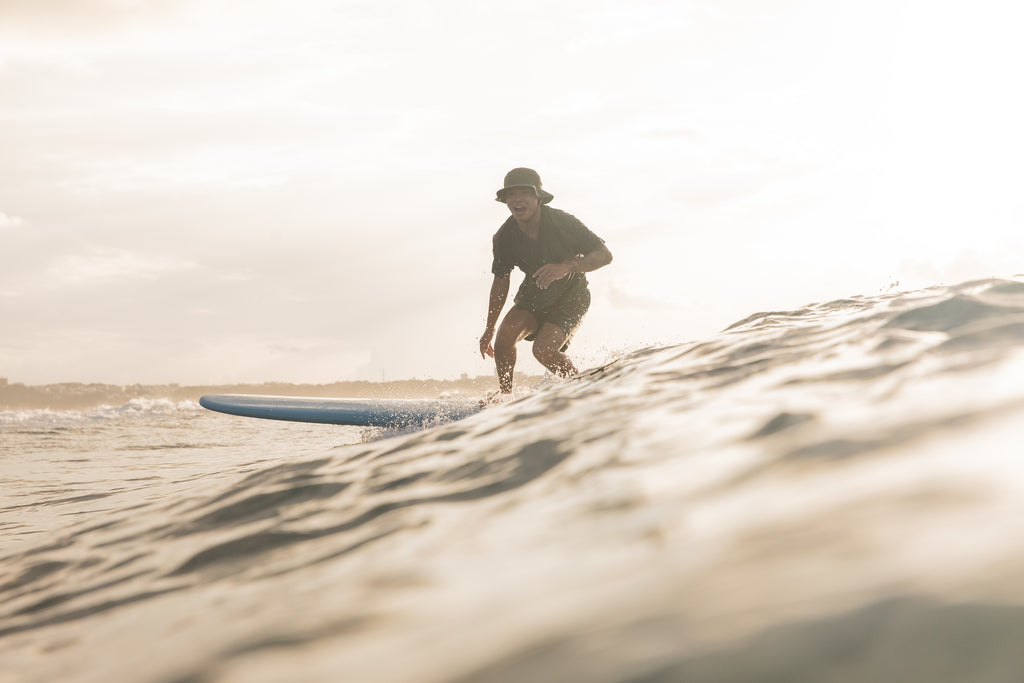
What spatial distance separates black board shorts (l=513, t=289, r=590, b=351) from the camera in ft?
→ 16.6

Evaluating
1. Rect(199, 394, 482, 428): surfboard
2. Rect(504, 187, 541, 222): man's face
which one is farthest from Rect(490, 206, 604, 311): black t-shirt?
Rect(199, 394, 482, 428): surfboard

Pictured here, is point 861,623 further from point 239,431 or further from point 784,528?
point 239,431

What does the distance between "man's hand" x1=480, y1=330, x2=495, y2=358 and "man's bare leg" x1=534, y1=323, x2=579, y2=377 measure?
30 centimetres

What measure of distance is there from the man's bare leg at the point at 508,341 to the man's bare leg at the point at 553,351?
137 millimetres

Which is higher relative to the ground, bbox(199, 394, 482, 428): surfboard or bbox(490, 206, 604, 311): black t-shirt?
bbox(490, 206, 604, 311): black t-shirt

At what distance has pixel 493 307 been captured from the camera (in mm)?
5125

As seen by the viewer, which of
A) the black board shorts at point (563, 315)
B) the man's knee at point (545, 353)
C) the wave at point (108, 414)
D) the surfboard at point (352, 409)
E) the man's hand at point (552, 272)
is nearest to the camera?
the man's hand at point (552, 272)

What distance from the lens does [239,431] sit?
32.9 ft

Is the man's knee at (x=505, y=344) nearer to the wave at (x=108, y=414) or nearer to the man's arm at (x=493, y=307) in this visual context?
the man's arm at (x=493, y=307)

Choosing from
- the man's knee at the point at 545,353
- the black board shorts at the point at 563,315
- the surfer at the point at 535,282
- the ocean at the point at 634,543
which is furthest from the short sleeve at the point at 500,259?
the ocean at the point at 634,543

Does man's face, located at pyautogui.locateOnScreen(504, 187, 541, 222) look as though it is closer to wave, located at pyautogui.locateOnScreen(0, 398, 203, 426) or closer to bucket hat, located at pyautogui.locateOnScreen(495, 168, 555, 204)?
bucket hat, located at pyautogui.locateOnScreen(495, 168, 555, 204)

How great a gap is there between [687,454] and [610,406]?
0.53m

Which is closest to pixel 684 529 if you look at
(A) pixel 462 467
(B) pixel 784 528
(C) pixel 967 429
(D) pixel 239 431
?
(B) pixel 784 528

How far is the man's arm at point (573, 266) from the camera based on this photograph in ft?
13.9
